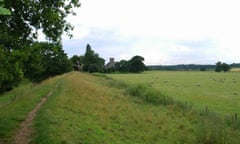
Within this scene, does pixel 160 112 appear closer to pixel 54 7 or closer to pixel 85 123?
pixel 85 123

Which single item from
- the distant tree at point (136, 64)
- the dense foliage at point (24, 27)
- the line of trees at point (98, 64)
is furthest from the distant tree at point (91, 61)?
the dense foliage at point (24, 27)

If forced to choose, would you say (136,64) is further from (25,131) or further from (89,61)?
(25,131)

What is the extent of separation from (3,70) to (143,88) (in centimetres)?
3623

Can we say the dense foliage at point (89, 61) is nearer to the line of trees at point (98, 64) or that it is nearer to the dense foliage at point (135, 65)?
the line of trees at point (98, 64)

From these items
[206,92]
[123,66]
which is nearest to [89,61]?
[123,66]

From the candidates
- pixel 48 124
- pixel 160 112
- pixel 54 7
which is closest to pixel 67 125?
pixel 48 124

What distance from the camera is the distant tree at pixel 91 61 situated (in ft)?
482

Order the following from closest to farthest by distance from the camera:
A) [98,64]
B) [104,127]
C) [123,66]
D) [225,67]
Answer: [104,127], [98,64], [123,66], [225,67]

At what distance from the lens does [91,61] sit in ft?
503

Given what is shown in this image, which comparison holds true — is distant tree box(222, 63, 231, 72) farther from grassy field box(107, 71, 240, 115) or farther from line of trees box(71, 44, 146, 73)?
grassy field box(107, 71, 240, 115)

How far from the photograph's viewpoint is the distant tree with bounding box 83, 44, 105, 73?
147 metres

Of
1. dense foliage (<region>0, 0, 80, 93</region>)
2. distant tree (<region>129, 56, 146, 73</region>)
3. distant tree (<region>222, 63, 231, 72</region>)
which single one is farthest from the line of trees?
dense foliage (<region>0, 0, 80, 93</region>)

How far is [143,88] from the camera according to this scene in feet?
159

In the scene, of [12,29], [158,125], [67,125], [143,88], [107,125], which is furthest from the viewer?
[143,88]
